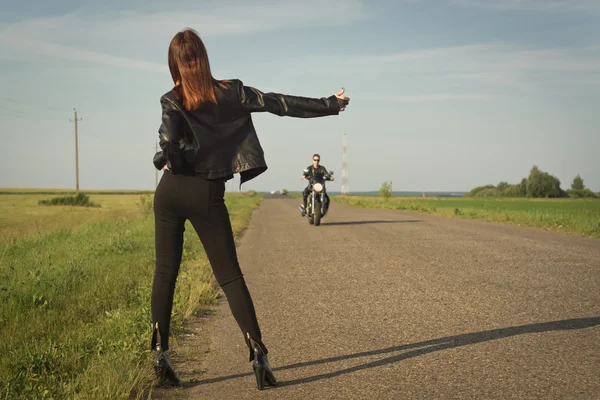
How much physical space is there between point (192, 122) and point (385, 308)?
3.53 m

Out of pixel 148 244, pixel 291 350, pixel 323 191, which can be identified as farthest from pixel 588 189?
pixel 291 350

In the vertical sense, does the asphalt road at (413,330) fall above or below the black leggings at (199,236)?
below

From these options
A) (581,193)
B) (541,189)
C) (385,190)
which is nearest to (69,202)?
(385,190)

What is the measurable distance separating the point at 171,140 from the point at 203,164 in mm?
236

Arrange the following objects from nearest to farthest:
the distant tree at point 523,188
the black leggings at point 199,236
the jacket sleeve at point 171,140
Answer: the jacket sleeve at point 171,140
the black leggings at point 199,236
the distant tree at point 523,188

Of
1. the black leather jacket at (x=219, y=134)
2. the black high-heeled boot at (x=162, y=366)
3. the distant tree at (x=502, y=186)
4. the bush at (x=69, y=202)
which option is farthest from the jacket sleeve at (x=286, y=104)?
the distant tree at (x=502, y=186)

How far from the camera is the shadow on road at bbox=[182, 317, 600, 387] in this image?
159 inches

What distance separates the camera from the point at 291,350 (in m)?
4.71

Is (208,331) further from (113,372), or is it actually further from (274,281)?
(274,281)

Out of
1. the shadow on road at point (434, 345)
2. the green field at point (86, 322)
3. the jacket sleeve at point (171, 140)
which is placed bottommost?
the shadow on road at point (434, 345)

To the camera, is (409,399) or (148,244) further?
(148,244)

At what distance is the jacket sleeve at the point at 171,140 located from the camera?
3449 mm

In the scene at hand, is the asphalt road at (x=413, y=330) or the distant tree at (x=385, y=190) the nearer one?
the asphalt road at (x=413, y=330)

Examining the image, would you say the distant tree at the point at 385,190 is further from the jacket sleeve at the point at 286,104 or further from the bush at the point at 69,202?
the jacket sleeve at the point at 286,104
